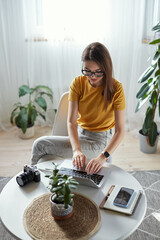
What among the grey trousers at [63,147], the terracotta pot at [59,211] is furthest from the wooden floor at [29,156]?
the terracotta pot at [59,211]

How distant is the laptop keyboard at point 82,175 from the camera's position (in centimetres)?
134

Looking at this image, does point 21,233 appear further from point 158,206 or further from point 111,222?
point 158,206

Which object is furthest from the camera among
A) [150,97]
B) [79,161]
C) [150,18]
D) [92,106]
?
[150,18]

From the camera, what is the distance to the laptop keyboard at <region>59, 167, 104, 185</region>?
4.38 ft

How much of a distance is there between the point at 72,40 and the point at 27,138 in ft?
3.89

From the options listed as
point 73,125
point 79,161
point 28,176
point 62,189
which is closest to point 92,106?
point 73,125

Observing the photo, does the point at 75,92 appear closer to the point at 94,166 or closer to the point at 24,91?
the point at 94,166

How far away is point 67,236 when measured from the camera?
3.34 ft

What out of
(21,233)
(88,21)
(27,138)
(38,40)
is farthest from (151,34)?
(21,233)

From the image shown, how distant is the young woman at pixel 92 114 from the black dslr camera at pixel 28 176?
29cm

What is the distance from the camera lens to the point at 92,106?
1.76 meters

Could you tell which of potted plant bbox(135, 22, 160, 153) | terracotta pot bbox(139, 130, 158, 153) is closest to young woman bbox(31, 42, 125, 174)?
potted plant bbox(135, 22, 160, 153)

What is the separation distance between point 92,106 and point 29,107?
1.27 metres

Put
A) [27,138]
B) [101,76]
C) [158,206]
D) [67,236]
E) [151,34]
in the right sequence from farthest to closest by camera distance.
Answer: [27,138] → [151,34] → [158,206] → [101,76] → [67,236]
